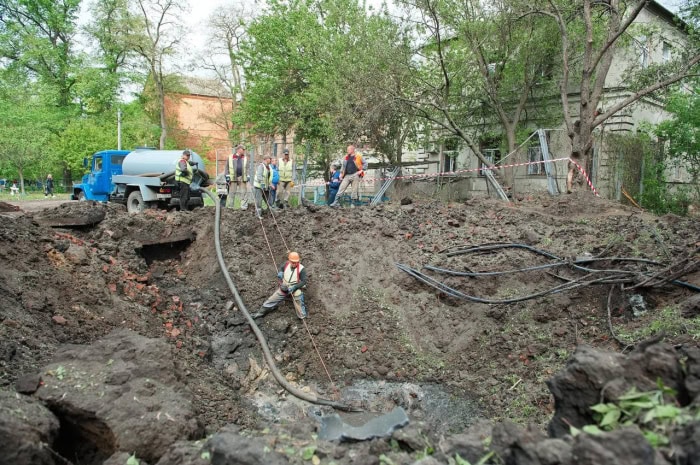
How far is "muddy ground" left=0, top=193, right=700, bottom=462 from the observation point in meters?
5.86

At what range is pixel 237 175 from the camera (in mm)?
12891

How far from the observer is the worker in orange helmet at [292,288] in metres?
7.91

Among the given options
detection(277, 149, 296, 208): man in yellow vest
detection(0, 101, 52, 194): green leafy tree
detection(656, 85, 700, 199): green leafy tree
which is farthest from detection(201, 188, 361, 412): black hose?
detection(0, 101, 52, 194): green leafy tree

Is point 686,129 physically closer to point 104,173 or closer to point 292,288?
point 292,288

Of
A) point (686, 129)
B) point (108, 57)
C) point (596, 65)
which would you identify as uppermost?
point (108, 57)

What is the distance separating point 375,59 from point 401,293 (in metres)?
10.2

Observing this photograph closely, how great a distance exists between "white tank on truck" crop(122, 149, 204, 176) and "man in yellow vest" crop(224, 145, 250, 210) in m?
1.64

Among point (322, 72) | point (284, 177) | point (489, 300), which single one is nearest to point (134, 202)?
point (284, 177)

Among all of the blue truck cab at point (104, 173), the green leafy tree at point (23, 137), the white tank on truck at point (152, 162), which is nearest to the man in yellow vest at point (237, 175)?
the white tank on truck at point (152, 162)

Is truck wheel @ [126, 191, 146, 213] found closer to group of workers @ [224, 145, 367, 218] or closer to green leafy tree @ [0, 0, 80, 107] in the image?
group of workers @ [224, 145, 367, 218]

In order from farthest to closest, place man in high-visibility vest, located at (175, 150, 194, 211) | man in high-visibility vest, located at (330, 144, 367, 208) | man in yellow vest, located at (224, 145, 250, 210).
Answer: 1. man in yellow vest, located at (224, 145, 250, 210)
2. man in high-visibility vest, located at (330, 144, 367, 208)
3. man in high-visibility vest, located at (175, 150, 194, 211)

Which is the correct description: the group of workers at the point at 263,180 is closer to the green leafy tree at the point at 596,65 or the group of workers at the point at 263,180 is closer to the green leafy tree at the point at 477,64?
the green leafy tree at the point at 477,64

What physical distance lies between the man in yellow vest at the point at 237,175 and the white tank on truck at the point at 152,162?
1637mm

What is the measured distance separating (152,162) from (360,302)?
960 cm
